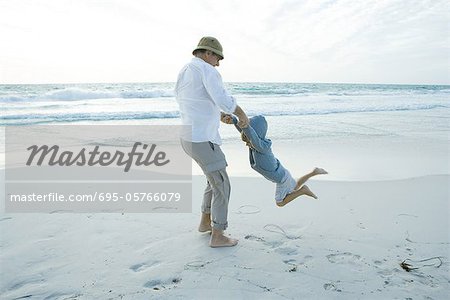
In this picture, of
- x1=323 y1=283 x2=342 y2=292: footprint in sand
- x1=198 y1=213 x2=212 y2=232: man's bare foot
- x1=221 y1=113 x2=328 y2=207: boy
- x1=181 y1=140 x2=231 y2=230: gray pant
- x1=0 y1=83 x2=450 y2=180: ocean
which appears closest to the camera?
x1=323 y1=283 x2=342 y2=292: footprint in sand

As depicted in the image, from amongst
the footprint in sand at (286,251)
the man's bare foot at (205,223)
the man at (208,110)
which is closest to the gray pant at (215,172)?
the man at (208,110)

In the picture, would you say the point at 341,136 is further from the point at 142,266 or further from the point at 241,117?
the point at 142,266

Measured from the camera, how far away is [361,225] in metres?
3.72

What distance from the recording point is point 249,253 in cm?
322

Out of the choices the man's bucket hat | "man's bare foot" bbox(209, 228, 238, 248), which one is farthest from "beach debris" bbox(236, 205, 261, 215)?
the man's bucket hat

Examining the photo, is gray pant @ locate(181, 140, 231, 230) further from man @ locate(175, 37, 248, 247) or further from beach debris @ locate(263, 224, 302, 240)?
beach debris @ locate(263, 224, 302, 240)

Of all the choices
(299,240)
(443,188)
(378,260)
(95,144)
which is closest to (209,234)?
(299,240)

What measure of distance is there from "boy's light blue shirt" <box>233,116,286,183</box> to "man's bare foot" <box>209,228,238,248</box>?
0.70 meters

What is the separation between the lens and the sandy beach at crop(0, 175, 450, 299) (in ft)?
8.72

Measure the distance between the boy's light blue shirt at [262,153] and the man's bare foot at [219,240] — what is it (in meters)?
0.70

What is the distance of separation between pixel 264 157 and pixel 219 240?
2.87 ft

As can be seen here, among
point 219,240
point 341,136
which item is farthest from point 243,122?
point 341,136

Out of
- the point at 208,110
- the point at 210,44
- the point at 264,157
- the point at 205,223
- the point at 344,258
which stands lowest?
the point at 344,258

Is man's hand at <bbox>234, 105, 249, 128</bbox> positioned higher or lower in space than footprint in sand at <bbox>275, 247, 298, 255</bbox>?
higher
